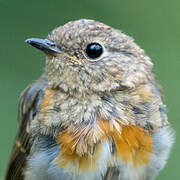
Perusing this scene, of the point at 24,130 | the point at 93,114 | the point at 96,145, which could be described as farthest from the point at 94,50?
the point at 24,130

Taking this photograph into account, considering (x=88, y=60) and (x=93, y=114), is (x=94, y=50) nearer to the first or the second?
(x=88, y=60)

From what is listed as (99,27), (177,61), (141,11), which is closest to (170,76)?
(177,61)

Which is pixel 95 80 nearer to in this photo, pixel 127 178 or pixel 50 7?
pixel 127 178

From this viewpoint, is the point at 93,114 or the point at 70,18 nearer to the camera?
the point at 93,114

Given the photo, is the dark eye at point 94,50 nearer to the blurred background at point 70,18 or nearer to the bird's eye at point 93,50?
the bird's eye at point 93,50

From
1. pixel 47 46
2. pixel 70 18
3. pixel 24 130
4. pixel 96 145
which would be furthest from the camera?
pixel 70 18

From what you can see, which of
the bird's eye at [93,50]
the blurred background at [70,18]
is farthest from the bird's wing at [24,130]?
the blurred background at [70,18]
